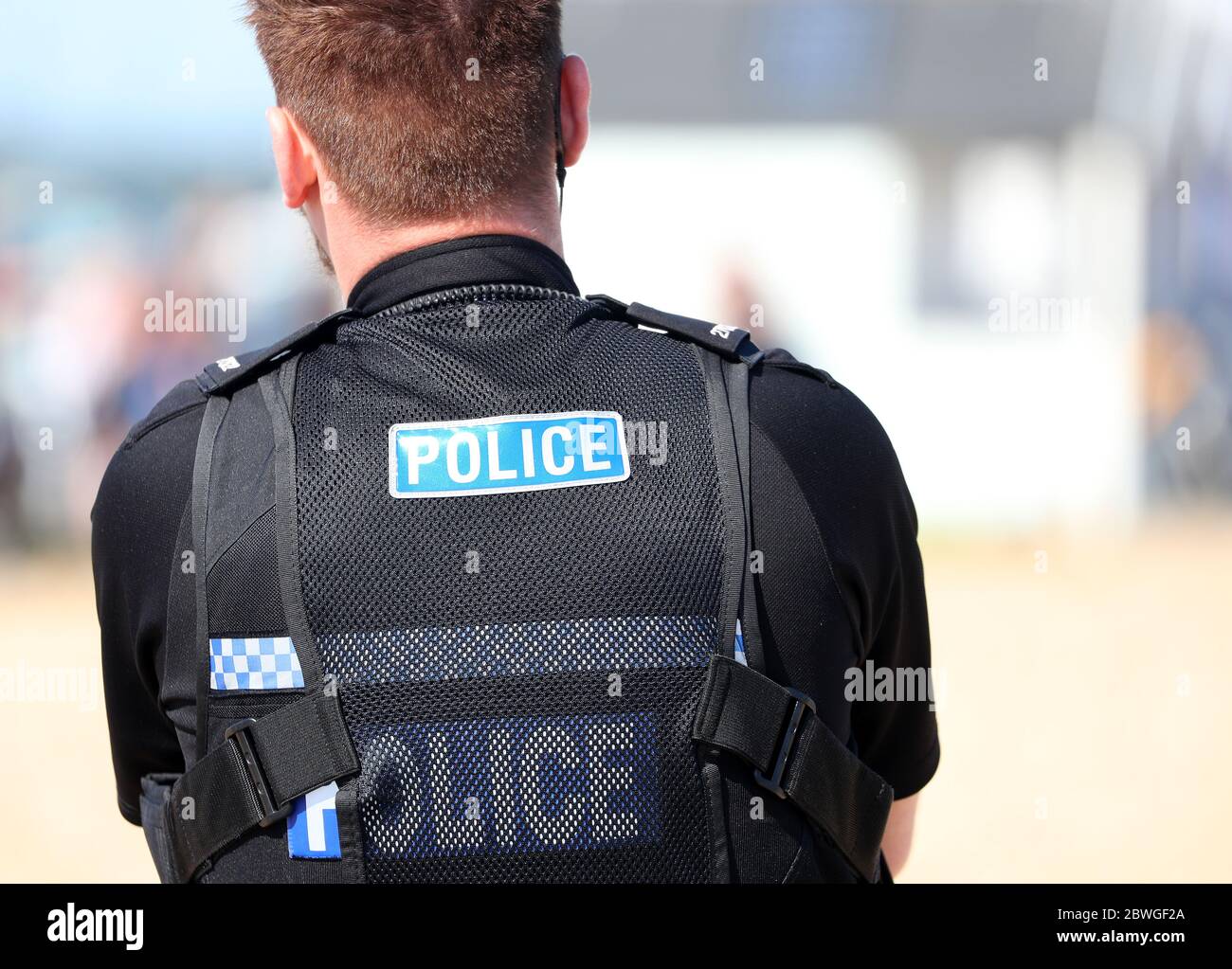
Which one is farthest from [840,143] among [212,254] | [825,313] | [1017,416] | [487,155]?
[487,155]

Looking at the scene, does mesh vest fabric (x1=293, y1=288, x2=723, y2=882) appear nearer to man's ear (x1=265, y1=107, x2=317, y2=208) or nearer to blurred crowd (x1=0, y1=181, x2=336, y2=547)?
man's ear (x1=265, y1=107, x2=317, y2=208)

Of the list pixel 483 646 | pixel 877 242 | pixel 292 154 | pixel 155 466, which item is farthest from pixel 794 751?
pixel 877 242

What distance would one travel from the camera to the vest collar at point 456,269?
1.38 meters

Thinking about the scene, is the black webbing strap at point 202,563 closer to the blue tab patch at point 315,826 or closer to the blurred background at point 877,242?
the blue tab patch at point 315,826

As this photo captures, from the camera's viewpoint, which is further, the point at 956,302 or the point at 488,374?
the point at 956,302

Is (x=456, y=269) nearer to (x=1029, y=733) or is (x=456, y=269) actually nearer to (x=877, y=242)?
(x=1029, y=733)

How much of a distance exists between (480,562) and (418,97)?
53 centimetres

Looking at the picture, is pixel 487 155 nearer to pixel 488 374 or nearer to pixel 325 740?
pixel 488 374

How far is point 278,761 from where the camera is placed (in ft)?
4.00
